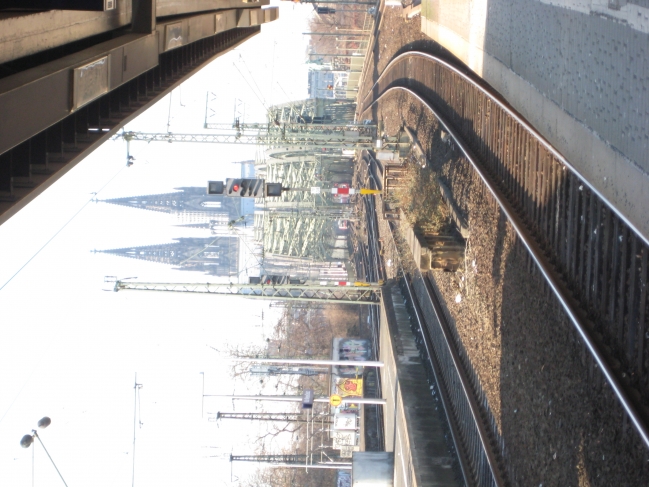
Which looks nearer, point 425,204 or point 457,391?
point 457,391

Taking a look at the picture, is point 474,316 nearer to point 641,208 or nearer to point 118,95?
point 641,208

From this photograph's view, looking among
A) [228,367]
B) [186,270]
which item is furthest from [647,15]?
[186,270]

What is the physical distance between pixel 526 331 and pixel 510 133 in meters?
3.06

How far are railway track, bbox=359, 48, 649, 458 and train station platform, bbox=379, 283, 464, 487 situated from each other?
4792mm

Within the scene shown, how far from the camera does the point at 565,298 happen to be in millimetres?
7285

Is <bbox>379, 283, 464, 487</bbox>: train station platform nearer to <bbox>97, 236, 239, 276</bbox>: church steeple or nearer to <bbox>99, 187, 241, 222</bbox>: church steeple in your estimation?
<bbox>97, 236, 239, 276</bbox>: church steeple

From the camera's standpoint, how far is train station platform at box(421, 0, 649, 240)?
5.68 m

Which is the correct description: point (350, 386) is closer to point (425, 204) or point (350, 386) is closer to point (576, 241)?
point (425, 204)

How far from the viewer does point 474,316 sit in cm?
1135

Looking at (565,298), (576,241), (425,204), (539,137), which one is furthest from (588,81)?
(425,204)

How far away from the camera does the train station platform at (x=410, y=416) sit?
11.7 meters

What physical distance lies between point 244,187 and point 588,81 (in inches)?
616

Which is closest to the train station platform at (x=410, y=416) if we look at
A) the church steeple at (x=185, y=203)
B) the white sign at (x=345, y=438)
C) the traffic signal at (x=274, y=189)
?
the traffic signal at (x=274, y=189)

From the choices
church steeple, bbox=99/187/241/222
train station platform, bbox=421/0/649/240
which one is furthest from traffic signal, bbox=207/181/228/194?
church steeple, bbox=99/187/241/222
